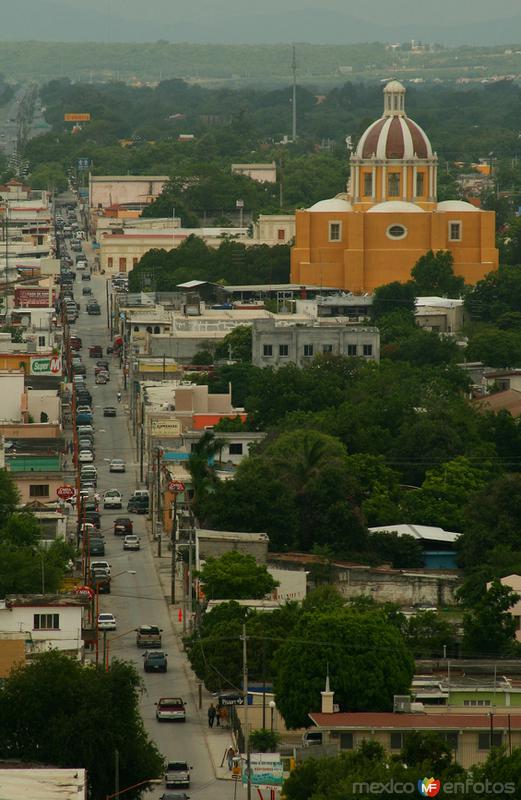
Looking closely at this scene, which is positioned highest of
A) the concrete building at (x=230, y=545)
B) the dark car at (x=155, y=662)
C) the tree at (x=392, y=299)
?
the tree at (x=392, y=299)

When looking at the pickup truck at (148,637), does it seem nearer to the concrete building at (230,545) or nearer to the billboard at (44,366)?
the concrete building at (230,545)

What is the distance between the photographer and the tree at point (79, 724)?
38688 millimetres

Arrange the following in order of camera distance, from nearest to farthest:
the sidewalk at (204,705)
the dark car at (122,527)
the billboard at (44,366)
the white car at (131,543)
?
the sidewalk at (204,705)
the white car at (131,543)
the dark car at (122,527)
the billboard at (44,366)

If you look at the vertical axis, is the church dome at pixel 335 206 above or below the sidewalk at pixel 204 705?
above

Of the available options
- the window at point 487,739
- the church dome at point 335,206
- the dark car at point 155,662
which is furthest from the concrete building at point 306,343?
the window at point 487,739

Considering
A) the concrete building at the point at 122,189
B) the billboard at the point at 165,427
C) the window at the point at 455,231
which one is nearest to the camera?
the billboard at the point at 165,427

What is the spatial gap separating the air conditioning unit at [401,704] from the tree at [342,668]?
17 cm

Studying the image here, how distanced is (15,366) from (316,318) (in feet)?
49.7

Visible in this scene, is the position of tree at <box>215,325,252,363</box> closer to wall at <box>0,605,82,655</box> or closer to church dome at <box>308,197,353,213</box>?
church dome at <box>308,197,353,213</box>

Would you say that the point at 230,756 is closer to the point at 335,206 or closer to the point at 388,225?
the point at 388,225

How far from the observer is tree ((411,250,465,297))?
9850 centimetres

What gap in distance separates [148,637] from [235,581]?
85.8 inches

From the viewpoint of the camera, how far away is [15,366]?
7850 cm

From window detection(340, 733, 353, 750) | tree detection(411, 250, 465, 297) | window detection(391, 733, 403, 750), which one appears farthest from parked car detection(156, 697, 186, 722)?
tree detection(411, 250, 465, 297)
